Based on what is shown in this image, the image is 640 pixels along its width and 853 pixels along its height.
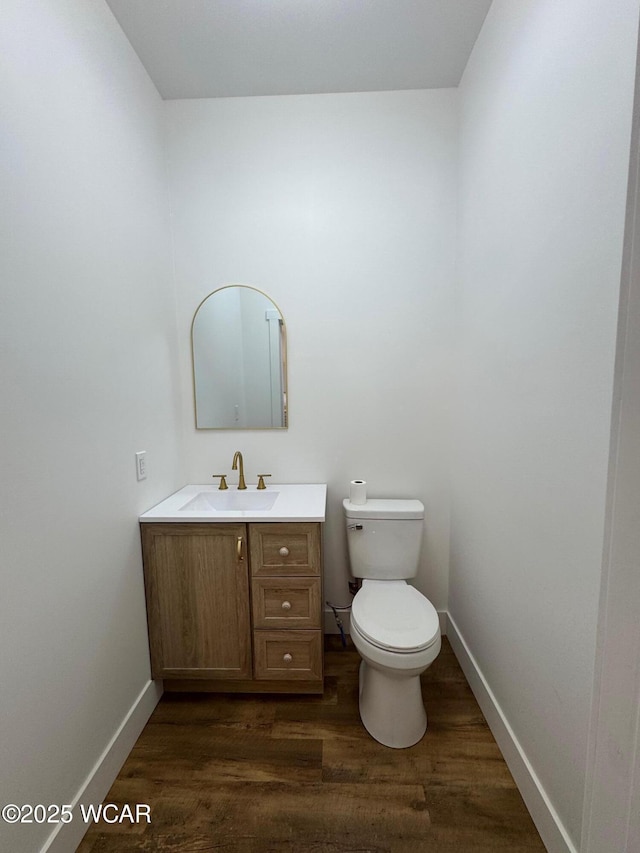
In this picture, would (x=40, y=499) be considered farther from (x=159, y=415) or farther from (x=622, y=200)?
(x=622, y=200)

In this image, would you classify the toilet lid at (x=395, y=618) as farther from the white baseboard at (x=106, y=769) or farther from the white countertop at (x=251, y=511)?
the white baseboard at (x=106, y=769)

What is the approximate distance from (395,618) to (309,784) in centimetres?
61

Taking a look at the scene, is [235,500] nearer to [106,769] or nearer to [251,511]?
[251,511]

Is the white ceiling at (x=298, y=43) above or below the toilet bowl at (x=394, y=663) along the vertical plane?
above

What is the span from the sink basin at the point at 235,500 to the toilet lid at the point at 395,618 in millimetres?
632

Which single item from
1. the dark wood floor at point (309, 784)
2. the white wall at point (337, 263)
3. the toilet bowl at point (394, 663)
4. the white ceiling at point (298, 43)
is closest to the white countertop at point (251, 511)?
the white wall at point (337, 263)

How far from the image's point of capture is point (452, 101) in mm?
1757

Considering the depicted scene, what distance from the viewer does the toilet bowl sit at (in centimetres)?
130

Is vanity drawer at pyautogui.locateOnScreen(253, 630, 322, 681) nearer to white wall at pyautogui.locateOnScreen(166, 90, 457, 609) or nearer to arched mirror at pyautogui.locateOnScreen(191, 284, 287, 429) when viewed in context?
white wall at pyautogui.locateOnScreen(166, 90, 457, 609)

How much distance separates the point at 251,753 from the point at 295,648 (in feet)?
1.22

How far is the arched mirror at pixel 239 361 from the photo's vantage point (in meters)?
1.89

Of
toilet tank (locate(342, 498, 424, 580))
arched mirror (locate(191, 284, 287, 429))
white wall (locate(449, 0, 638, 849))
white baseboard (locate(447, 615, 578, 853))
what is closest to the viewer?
white wall (locate(449, 0, 638, 849))

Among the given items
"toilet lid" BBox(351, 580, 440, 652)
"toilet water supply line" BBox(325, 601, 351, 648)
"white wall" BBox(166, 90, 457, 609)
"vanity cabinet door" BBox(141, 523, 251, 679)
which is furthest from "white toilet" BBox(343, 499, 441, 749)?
"vanity cabinet door" BBox(141, 523, 251, 679)

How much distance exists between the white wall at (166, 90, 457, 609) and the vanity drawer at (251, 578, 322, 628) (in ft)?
1.49
